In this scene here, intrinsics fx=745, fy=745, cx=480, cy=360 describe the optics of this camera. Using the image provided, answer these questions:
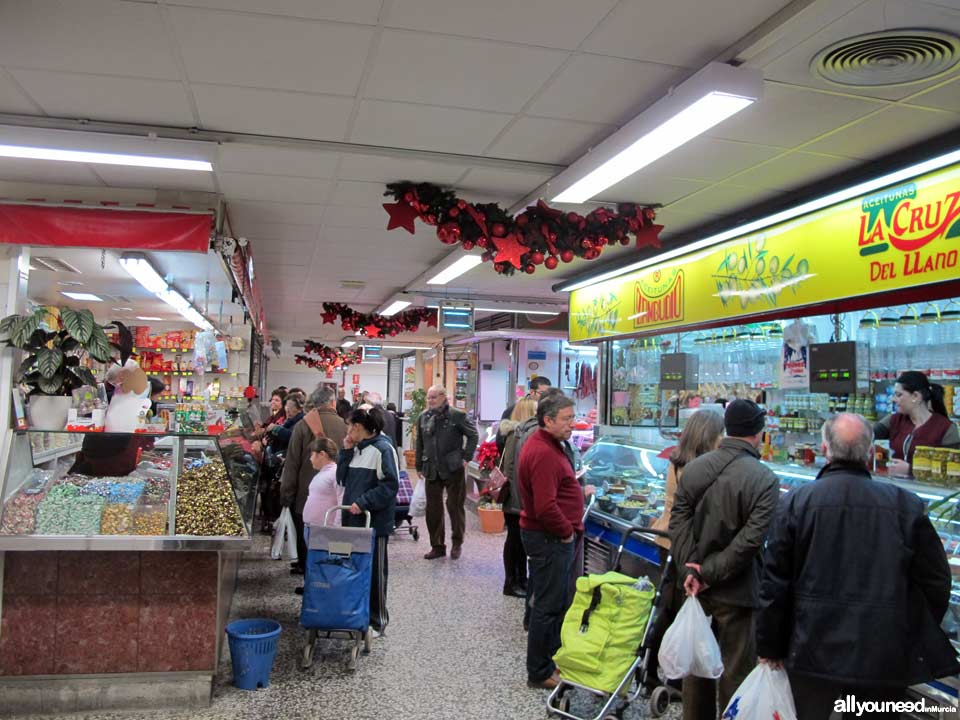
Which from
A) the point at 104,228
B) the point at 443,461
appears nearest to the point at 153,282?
the point at 104,228

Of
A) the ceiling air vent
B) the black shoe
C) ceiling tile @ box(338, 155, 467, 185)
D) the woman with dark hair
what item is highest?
ceiling tile @ box(338, 155, 467, 185)

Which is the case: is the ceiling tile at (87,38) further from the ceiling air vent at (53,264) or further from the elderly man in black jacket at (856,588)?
the ceiling air vent at (53,264)

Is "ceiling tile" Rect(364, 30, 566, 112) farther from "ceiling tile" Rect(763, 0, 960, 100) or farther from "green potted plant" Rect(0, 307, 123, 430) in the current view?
"green potted plant" Rect(0, 307, 123, 430)

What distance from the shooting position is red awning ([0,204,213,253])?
4.64 metres

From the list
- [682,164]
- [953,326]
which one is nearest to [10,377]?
[682,164]

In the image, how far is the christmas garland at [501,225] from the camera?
510 cm

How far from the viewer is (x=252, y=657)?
4266 mm

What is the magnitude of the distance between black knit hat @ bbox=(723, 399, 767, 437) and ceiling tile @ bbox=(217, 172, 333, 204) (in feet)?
10.3

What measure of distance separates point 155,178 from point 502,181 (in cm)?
235

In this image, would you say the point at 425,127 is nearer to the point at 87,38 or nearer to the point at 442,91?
the point at 442,91

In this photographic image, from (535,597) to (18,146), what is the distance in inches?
149

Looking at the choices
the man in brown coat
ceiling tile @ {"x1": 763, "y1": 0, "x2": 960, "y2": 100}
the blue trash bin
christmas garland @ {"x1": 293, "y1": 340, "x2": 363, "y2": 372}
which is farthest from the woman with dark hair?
christmas garland @ {"x1": 293, "y1": 340, "x2": 363, "y2": 372}

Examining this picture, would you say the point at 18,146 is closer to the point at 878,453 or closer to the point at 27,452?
the point at 27,452

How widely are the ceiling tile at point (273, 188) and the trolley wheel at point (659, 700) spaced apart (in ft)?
12.5
